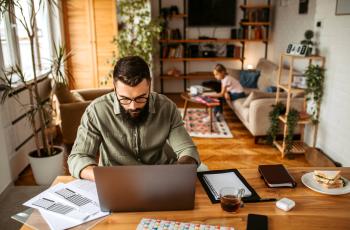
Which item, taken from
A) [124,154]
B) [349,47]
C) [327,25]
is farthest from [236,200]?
[327,25]

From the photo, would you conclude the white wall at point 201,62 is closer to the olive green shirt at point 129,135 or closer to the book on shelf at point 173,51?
the book on shelf at point 173,51

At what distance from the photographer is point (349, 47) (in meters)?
2.99

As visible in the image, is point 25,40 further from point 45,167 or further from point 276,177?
point 276,177

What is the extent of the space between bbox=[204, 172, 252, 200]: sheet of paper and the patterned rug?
2.83 metres

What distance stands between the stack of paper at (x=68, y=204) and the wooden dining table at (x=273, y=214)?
1.6 inches

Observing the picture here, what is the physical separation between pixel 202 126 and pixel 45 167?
2369 millimetres

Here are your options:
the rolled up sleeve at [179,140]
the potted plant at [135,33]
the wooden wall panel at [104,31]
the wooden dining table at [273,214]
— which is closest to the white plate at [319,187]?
the wooden dining table at [273,214]

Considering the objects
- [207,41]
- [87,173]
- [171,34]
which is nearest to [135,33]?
[171,34]

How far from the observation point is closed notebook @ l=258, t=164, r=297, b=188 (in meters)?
1.36

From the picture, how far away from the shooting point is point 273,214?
3.84 ft

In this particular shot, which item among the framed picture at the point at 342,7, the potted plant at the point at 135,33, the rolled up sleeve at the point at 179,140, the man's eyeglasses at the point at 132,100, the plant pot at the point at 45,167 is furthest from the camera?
the potted plant at the point at 135,33

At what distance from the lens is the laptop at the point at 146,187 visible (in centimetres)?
106

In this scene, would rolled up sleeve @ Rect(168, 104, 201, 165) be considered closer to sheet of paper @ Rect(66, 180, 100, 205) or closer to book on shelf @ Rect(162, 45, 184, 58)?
sheet of paper @ Rect(66, 180, 100, 205)

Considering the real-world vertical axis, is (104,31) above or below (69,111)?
above
